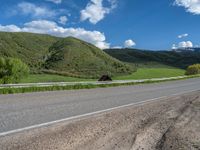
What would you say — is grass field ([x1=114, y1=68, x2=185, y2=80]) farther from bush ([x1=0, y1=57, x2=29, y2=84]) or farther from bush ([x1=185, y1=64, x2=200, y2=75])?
bush ([x1=0, y1=57, x2=29, y2=84])

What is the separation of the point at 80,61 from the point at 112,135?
76315 millimetres

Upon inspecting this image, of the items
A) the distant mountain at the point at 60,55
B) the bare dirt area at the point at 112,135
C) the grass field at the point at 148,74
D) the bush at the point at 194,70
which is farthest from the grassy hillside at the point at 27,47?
the bare dirt area at the point at 112,135

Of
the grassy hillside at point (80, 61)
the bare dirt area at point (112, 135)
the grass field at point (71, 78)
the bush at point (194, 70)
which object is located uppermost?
the grassy hillside at point (80, 61)

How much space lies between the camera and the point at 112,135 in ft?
20.0

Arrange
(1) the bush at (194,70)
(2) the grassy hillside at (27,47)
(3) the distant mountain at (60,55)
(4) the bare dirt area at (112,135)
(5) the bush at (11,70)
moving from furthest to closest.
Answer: (1) the bush at (194,70)
(2) the grassy hillside at (27,47)
(3) the distant mountain at (60,55)
(5) the bush at (11,70)
(4) the bare dirt area at (112,135)

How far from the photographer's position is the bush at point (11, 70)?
3177 cm

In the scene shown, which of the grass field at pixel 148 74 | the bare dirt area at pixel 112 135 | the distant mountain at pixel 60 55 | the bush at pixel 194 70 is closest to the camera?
the bare dirt area at pixel 112 135

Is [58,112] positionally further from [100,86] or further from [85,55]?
[85,55]

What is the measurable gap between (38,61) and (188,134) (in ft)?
244

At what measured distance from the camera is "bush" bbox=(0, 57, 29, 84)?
3177 cm

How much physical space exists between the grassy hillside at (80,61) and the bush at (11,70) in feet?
117

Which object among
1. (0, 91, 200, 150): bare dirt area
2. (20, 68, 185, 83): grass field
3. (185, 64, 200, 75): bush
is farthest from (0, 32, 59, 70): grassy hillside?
(0, 91, 200, 150): bare dirt area

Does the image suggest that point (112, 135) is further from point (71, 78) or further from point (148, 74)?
point (148, 74)

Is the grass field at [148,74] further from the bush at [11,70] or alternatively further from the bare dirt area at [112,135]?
the bare dirt area at [112,135]
